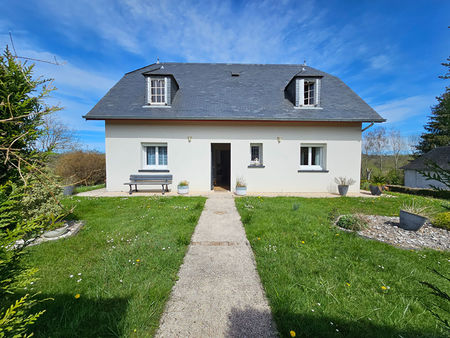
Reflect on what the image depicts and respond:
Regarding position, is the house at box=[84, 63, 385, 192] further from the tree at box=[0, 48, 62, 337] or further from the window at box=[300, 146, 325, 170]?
the tree at box=[0, 48, 62, 337]

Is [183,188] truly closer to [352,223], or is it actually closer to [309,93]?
[352,223]

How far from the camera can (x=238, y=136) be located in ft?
27.7

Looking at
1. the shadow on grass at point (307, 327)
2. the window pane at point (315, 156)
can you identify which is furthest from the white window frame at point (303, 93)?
the shadow on grass at point (307, 327)

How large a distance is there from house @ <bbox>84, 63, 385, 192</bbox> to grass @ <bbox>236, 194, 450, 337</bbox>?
4910 millimetres

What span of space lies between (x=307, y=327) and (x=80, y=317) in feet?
7.60

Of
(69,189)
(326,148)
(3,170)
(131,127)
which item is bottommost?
(69,189)

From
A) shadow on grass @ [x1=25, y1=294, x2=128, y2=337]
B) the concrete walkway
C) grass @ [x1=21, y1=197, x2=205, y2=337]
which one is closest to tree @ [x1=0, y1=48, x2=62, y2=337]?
shadow on grass @ [x1=25, y1=294, x2=128, y2=337]

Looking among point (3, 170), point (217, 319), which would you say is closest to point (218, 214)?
point (217, 319)

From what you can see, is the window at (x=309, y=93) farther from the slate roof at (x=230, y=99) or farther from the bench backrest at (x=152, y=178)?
the bench backrest at (x=152, y=178)

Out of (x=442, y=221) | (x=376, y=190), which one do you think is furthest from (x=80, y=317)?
(x=376, y=190)

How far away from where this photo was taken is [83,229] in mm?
3896

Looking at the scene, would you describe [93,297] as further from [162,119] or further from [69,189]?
[69,189]

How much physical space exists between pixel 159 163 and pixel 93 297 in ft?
23.8

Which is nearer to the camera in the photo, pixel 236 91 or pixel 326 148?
pixel 326 148
